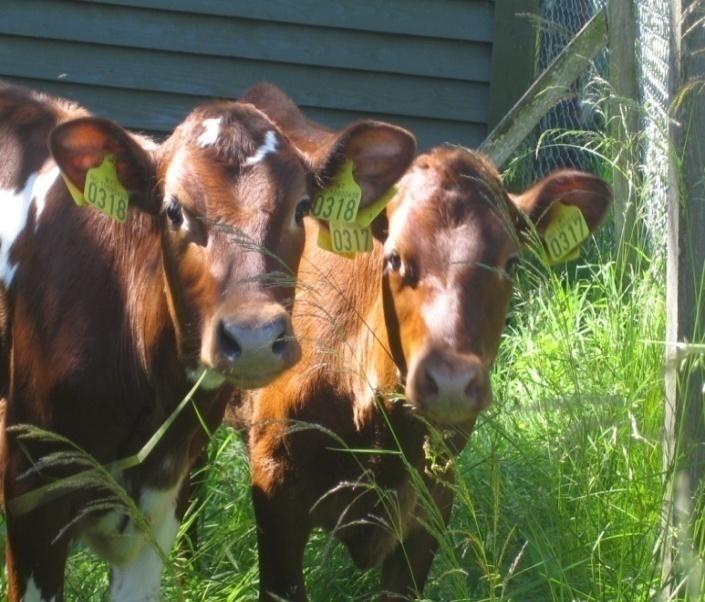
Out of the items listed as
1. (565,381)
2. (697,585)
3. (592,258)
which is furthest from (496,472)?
(592,258)

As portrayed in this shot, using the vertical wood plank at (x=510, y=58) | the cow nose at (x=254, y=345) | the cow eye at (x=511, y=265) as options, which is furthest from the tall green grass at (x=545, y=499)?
the vertical wood plank at (x=510, y=58)

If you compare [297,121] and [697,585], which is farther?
[297,121]

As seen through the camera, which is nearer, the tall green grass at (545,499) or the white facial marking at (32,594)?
the tall green grass at (545,499)

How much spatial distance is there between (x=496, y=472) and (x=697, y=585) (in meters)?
0.58

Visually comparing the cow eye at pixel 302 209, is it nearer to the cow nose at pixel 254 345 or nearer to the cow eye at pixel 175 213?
the cow eye at pixel 175 213

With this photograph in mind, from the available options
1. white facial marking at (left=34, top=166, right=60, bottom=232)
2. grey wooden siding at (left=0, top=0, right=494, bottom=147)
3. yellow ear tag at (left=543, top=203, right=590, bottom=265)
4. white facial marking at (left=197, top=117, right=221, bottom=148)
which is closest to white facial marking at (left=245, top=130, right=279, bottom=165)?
white facial marking at (left=197, top=117, right=221, bottom=148)

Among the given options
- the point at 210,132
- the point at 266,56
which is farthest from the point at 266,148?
the point at 266,56

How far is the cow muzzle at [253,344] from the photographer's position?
11.4 ft

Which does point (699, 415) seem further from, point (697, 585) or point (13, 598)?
point (13, 598)

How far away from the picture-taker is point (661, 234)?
570 cm

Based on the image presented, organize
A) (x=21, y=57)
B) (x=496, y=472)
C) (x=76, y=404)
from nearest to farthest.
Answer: (x=496, y=472) → (x=76, y=404) → (x=21, y=57)

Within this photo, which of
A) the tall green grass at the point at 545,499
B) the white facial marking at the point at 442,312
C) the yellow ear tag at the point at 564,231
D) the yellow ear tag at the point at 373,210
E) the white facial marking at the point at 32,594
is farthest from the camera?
the yellow ear tag at the point at 564,231

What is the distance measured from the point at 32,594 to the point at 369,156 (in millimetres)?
1667

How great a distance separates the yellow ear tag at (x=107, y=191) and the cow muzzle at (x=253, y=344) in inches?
25.2
